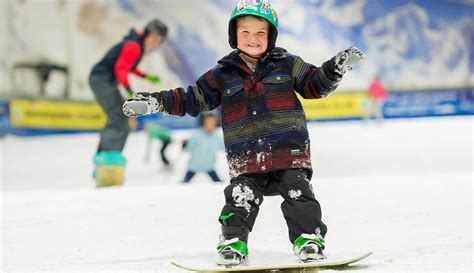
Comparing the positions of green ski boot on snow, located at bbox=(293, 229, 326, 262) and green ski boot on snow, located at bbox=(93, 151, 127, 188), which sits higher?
green ski boot on snow, located at bbox=(93, 151, 127, 188)

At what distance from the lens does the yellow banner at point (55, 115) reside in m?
19.5

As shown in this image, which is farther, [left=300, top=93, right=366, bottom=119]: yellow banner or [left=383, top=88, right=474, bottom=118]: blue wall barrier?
[left=383, top=88, right=474, bottom=118]: blue wall barrier

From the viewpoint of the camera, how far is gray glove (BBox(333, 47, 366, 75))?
3.01 meters

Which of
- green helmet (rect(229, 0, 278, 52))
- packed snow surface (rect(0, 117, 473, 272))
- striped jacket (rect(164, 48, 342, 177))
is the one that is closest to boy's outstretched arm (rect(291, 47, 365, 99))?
striped jacket (rect(164, 48, 342, 177))

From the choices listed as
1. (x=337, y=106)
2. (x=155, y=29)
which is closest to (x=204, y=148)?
(x=155, y=29)

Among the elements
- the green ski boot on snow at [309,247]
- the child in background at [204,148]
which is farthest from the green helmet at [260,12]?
the child in background at [204,148]

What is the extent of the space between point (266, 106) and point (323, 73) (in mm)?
306

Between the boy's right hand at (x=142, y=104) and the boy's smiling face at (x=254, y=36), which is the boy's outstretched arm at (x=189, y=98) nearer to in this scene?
the boy's right hand at (x=142, y=104)

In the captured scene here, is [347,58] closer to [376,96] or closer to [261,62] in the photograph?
[261,62]

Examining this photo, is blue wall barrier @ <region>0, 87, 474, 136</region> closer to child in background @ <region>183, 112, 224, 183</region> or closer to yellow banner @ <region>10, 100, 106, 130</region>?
yellow banner @ <region>10, 100, 106, 130</region>

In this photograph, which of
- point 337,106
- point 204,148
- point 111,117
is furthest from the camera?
point 337,106

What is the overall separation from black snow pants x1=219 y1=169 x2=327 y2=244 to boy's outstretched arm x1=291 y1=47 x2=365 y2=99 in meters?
0.39

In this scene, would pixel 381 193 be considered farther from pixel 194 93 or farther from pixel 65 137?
pixel 65 137

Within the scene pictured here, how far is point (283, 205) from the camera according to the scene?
3160 mm
